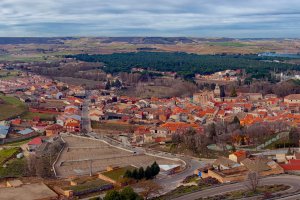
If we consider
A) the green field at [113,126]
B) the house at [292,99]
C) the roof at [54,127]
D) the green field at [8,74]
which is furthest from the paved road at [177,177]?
the green field at [8,74]

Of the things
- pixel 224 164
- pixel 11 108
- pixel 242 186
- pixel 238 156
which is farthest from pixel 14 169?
pixel 11 108

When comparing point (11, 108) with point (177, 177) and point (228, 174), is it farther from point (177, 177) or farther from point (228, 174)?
point (228, 174)

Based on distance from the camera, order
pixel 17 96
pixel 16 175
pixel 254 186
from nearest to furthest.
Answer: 1. pixel 254 186
2. pixel 16 175
3. pixel 17 96

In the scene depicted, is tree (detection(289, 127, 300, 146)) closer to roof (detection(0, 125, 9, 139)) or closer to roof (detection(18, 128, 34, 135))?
roof (detection(18, 128, 34, 135))

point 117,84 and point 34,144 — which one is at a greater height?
point 117,84

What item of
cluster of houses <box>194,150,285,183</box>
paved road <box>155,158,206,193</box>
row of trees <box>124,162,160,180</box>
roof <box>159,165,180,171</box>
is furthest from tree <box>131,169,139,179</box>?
cluster of houses <box>194,150,285,183</box>

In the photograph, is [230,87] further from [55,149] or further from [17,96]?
[55,149]

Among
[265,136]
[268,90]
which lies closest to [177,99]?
[268,90]
